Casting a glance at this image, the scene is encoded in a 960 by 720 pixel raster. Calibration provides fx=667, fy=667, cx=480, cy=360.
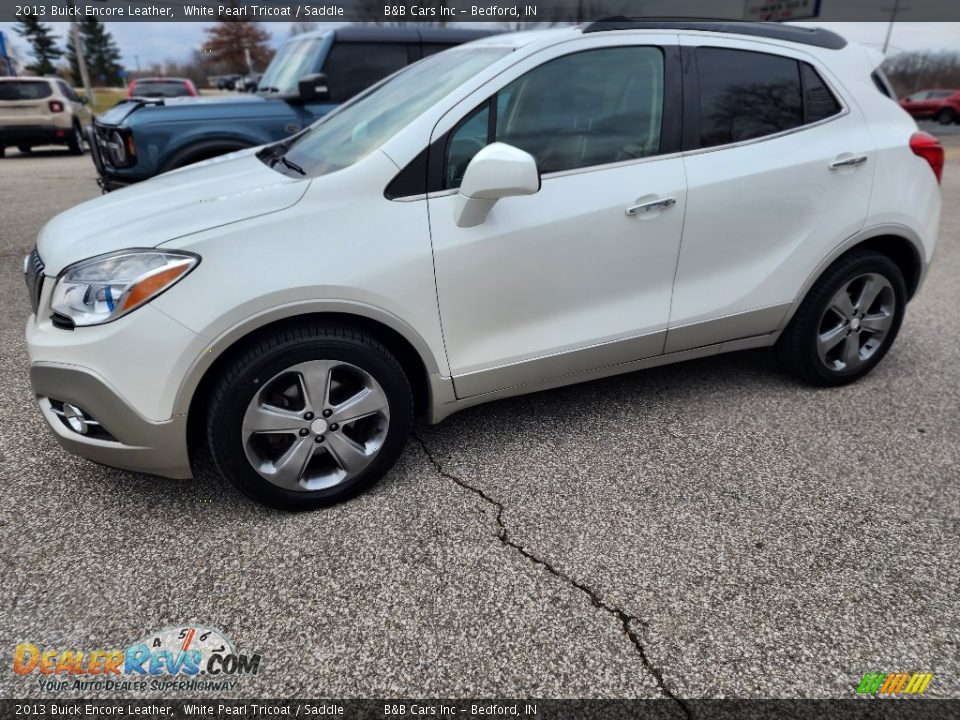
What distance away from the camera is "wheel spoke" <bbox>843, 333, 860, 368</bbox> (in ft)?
11.6

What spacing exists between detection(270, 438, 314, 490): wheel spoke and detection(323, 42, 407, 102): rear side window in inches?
176

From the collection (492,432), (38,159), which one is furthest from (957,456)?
(38,159)

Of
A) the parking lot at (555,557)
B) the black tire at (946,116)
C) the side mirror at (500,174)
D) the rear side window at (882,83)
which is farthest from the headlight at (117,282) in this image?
the black tire at (946,116)

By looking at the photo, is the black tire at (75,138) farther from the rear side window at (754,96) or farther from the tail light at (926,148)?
the tail light at (926,148)

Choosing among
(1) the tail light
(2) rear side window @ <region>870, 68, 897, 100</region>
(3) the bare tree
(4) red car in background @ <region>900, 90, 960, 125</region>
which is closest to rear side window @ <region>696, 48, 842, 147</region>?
(2) rear side window @ <region>870, 68, 897, 100</region>

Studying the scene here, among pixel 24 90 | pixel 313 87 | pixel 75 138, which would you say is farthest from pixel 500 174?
pixel 75 138

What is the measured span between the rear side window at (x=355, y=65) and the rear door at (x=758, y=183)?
3.96 metres

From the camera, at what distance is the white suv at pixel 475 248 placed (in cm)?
231

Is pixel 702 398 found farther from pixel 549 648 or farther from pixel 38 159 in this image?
pixel 38 159

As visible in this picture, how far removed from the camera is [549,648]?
2010 millimetres

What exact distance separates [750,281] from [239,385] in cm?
232

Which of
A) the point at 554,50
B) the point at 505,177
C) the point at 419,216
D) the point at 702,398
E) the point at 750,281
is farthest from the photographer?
the point at 702,398

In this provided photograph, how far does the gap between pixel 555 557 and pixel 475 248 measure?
46.5 inches

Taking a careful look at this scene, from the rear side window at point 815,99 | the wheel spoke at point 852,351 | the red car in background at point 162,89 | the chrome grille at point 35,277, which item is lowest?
the red car in background at point 162,89
